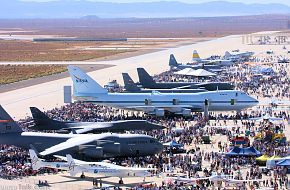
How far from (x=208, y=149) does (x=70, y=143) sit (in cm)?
1250

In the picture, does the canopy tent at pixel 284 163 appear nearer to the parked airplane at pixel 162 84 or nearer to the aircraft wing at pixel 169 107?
the aircraft wing at pixel 169 107

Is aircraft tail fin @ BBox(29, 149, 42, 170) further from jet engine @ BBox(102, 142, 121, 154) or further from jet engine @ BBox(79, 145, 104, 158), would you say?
jet engine @ BBox(102, 142, 121, 154)

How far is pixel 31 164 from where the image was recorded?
52.3 meters

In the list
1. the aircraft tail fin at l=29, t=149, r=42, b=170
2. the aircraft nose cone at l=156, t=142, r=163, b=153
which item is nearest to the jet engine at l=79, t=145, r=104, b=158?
the aircraft nose cone at l=156, t=142, r=163, b=153

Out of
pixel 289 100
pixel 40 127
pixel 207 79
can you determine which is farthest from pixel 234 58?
pixel 40 127

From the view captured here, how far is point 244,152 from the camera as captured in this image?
183 ft

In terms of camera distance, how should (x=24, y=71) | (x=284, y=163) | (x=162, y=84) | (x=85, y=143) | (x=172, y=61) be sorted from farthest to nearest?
(x=24, y=71) → (x=172, y=61) → (x=162, y=84) → (x=85, y=143) → (x=284, y=163)

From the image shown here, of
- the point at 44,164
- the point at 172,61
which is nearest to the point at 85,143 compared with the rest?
the point at 44,164

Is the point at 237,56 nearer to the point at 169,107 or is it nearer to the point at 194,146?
the point at 169,107

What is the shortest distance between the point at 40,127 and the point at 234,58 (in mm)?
103076

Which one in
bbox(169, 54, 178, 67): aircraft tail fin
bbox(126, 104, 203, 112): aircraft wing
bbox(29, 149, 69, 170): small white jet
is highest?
bbox(169, 54, 178, 67): aircraft tail fin

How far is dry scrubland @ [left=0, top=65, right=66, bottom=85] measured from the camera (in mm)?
123625

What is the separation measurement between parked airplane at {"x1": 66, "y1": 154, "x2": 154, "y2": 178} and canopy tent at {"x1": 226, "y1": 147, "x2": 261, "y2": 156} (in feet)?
29.5

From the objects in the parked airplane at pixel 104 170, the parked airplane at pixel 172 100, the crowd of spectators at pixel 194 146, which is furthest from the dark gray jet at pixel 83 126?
the parked airplane at pixel 172 100
